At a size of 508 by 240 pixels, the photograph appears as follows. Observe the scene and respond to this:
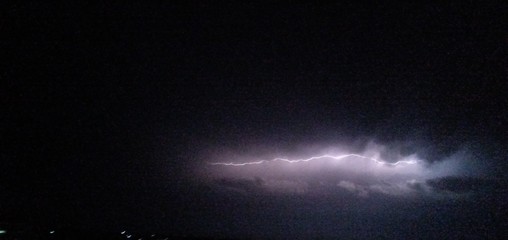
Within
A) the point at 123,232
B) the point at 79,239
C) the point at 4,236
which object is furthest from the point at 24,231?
the point at 123,232

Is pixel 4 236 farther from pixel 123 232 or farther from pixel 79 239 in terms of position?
pixel 123 232

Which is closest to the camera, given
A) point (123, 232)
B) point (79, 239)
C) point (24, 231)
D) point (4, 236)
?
point (4, 236)

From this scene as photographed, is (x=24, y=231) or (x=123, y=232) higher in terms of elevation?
(x=24, y=231)

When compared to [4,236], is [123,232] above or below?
below

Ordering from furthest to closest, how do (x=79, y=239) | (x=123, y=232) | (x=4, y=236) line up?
(x=123, y=232)
(x=79, y=239)
(x=4, y=236)

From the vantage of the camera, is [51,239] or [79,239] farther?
[79,239]

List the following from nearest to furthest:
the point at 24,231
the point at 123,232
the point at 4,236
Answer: the point at 4,236 → the point at 24,231 → the point at 123,232

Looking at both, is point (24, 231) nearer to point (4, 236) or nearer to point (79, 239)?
point (4, 236)

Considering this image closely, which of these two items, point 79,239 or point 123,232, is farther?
point 123,232

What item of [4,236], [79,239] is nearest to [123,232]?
[79,239]
